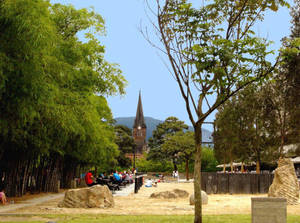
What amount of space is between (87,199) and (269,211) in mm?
9046

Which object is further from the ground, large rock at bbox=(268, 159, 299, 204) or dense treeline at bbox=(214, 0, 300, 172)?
dense treeline at bbox=(214, 0, 300, 172)

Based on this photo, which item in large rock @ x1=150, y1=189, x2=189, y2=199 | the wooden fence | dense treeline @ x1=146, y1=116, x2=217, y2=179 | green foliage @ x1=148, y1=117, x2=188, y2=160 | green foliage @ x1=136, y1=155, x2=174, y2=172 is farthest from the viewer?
green foliage @ x1=136, y1=155, x2=174, y2=172

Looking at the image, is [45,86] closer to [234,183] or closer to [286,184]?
[286,184]

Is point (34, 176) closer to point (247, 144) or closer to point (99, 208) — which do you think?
point (99, 208)

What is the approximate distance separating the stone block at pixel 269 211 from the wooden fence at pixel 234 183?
747 inches

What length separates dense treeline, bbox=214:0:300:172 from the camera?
2648 cm

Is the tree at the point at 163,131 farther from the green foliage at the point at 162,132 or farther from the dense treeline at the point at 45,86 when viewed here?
the dense treeline at the point at 45,86

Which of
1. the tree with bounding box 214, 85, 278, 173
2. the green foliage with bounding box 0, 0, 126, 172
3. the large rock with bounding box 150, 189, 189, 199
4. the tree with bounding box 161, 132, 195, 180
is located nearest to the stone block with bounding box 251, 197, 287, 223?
the green foliage with bounding box 0, 0, 126, 172

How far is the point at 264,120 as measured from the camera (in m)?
34.5

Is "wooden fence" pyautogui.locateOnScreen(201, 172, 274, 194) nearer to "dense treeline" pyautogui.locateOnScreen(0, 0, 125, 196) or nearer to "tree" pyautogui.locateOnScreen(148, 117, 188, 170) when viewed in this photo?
"dense treeline" pyautogui.locateOnScreen(0, 0, 125, 196)

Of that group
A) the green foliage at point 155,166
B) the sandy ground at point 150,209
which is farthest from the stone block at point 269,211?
the green foliage at point 155,166

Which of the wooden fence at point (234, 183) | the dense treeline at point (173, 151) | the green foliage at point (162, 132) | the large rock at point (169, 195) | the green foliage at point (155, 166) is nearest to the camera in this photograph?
the large rock at point (169, 195)

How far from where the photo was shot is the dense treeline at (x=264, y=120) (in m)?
26.5

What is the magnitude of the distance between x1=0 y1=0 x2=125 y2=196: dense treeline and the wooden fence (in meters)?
7.78
